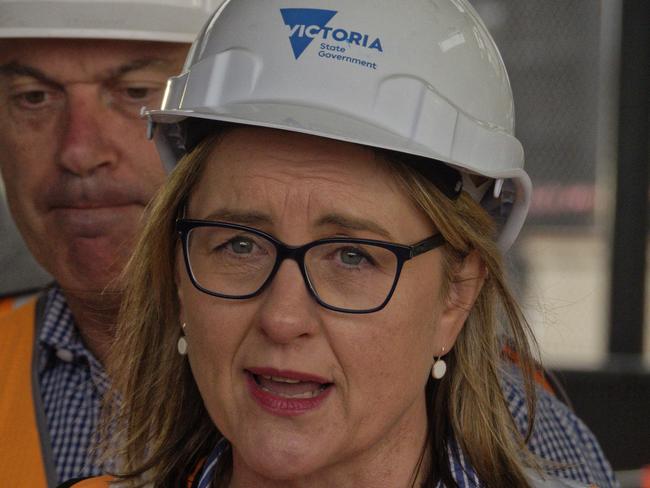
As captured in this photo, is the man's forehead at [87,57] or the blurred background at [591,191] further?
the blurred background at [591,191]

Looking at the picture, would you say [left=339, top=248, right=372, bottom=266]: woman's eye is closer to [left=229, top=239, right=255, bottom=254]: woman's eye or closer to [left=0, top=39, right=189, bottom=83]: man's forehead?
[left=229, top=239, right=255, bottom=254]: woman's eye

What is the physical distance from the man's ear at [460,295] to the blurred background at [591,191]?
234 centimetres

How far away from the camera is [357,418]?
6.32 ft

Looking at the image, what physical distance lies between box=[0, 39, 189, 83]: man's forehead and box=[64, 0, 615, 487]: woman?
678 mm

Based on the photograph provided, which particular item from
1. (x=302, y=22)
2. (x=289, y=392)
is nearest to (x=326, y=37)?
(x=302, y=22)

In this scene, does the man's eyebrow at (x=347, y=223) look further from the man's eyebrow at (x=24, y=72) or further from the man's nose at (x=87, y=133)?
the man's eyebrow at (x=24, y=72)

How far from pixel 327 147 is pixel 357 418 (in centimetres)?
47

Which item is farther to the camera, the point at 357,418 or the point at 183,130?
the point at 183,130

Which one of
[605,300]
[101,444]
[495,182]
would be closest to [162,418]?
[101,444]

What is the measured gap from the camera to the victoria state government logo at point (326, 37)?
1929 mm

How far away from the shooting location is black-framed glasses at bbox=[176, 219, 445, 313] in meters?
1.89

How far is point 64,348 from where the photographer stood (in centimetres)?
292

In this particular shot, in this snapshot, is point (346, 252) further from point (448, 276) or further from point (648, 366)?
point (648, 366)

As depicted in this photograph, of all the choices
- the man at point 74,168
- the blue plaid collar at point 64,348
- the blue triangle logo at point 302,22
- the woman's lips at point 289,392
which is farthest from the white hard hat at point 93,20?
the woman's lips at point 289,392
